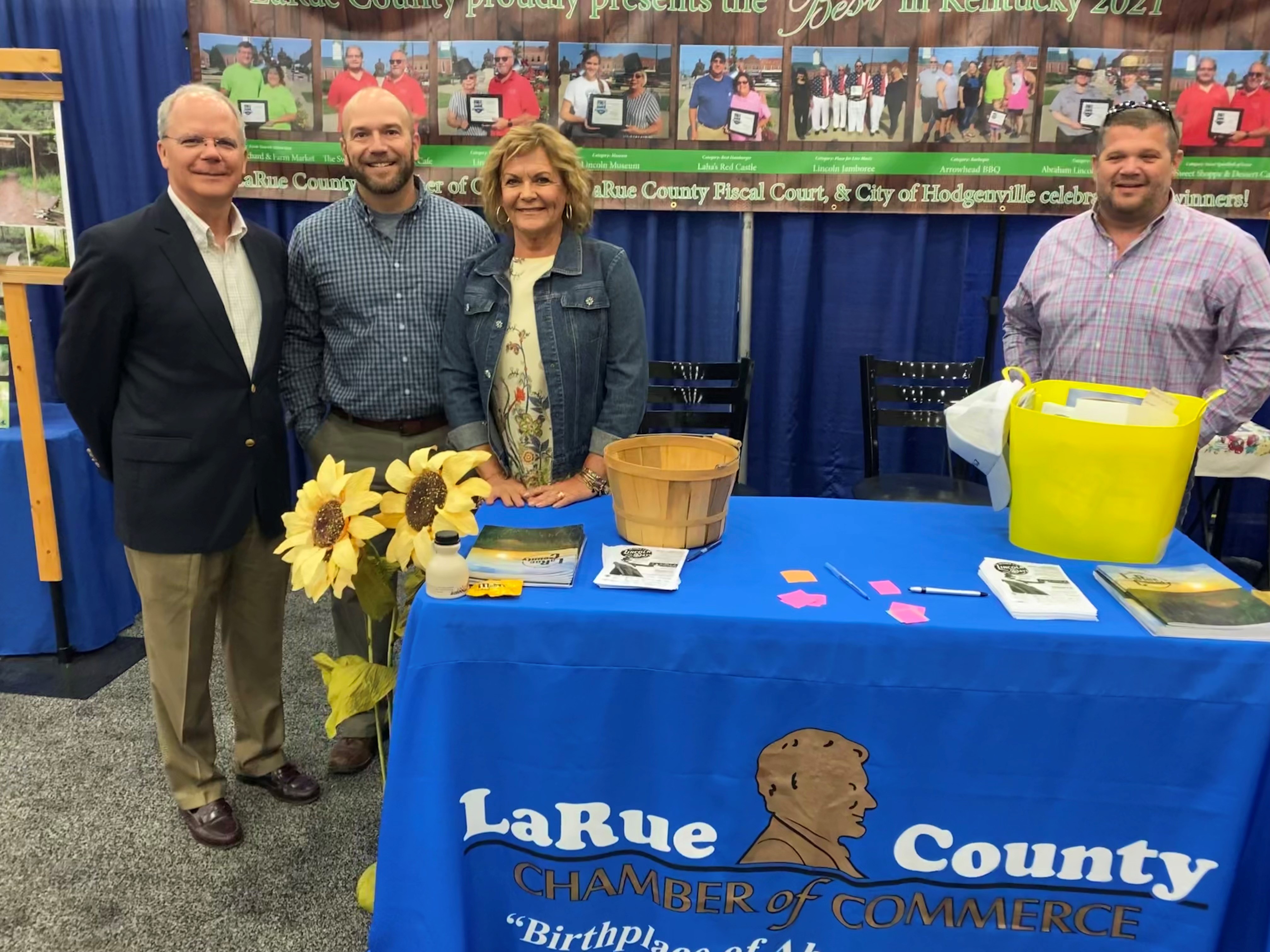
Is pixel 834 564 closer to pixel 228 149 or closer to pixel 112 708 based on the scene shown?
pixel 228 149

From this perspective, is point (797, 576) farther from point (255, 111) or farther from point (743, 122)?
point (255, 111)

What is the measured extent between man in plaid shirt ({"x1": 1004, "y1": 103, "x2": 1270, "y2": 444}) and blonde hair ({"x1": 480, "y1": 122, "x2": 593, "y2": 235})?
1.19 metres

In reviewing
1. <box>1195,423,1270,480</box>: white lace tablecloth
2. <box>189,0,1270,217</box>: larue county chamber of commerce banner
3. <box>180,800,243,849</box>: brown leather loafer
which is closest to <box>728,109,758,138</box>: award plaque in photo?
<box>189,0,1270,217</box>: larue county chamber of commerce banner

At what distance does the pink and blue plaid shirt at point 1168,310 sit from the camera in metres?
2.07

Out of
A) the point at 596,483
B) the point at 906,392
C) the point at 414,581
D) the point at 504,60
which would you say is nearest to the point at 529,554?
the point at 414,581

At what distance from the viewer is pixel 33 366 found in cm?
277

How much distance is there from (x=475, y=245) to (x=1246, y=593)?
1766 millimetres

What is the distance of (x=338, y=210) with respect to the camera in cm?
222

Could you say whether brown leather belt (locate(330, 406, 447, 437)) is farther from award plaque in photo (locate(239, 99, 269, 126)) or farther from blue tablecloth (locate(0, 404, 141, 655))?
award plaque in photo (locate(239, 99, 269, 126))

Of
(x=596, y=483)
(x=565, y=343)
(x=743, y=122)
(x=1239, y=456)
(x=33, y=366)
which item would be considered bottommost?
(x=1239, y=456)

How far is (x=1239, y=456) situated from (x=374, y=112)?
2788 mm

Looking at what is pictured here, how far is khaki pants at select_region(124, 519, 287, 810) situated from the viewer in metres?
2.05

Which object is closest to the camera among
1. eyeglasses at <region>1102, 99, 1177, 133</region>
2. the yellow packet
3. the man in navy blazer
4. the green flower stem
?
the yellow packet

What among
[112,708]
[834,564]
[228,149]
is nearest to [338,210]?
[228,149]
